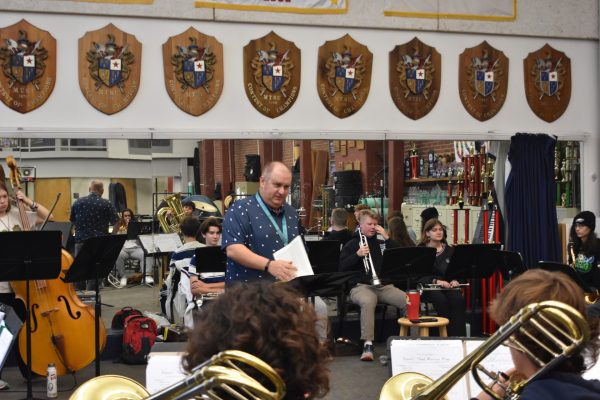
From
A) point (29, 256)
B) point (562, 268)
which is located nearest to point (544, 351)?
point (29, 256)

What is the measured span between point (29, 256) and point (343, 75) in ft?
13.2

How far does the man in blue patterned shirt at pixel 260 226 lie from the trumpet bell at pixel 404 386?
1.94 metres

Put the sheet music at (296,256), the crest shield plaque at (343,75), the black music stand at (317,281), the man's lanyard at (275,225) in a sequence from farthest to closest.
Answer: the crest shield plaque at (343,75) → the man's lanyard at (275,225) → the black music stand at (317,281) → the sheet music at (296,256)

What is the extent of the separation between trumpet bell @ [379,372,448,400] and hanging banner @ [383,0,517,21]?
5.93m

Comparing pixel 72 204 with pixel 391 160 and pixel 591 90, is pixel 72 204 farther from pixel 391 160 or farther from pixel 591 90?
pixel 591 90

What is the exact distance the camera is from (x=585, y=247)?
7.45 metres

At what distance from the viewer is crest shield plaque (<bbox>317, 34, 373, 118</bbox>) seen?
7.83m

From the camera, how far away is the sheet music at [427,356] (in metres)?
3.39

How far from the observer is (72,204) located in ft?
24.0

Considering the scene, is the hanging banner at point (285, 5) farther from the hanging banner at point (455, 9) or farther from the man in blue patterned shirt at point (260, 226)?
the man in blue patterned shirt at point (260, 226)

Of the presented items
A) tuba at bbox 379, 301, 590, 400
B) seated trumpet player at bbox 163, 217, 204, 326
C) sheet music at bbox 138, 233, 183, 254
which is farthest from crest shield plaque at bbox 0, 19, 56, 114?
tuba at bbox 379, 301, 590, 400

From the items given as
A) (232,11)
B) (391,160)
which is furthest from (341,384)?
(232,11)

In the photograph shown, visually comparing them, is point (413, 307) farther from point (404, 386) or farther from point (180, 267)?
point (404, 386)

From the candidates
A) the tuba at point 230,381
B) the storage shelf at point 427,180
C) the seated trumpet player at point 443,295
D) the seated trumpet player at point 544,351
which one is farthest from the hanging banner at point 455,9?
the tuba at point 230,381
